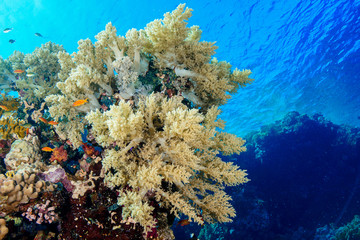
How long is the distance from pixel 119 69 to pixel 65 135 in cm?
224

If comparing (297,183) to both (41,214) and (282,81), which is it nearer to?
(282,81)

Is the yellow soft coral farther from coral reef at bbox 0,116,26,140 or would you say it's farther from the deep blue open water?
the deep blue open water

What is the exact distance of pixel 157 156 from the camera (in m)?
Result: 2.80

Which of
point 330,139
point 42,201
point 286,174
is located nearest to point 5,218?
point 42,201

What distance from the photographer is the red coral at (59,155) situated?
4.18m

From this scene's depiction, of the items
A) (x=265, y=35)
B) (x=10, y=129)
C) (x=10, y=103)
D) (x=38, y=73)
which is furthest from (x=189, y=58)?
(x=265, y=35)

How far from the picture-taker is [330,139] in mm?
17531

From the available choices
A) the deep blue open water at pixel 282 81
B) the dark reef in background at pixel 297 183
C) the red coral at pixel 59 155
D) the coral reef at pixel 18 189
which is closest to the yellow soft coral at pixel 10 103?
the red coral at pixel 59 155

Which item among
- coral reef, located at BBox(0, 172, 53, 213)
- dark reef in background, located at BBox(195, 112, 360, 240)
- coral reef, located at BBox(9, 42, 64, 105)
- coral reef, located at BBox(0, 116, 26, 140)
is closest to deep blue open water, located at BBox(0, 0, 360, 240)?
dark reef in background, located at BBox(195, 112, 360, 240)

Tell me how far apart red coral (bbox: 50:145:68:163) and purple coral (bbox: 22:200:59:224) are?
1.44 meters

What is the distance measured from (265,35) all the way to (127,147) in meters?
23.4

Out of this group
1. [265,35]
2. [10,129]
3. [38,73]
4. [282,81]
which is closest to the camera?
[10,129]

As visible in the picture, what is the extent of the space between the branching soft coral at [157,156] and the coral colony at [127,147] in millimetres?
19

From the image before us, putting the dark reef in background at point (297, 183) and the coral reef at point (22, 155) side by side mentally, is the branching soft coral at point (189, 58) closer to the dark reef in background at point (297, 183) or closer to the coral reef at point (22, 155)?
the coral reef at point (22, 155)
